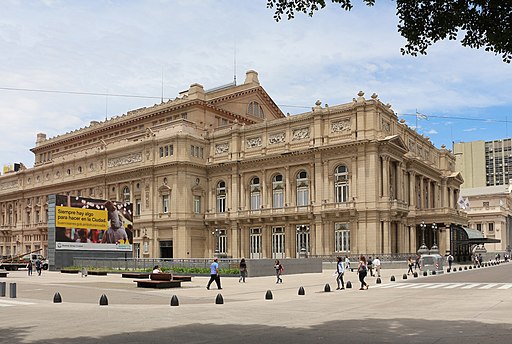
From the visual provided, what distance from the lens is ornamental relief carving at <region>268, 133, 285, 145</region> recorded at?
232 feet

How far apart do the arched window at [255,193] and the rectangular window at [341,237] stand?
11407mm

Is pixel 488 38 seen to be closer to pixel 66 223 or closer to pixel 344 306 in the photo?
pixel 344 306

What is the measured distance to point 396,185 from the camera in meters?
68.6

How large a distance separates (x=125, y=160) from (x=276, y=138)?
22.4m

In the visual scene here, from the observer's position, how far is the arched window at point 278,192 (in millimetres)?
70562

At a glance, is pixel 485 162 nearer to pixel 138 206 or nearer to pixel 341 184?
pixel 341 184

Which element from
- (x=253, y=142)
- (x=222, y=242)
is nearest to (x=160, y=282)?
(x=253, y=142)

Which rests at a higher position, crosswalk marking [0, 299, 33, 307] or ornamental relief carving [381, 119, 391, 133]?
ornamental relief carving [381, 119, 391, 133]

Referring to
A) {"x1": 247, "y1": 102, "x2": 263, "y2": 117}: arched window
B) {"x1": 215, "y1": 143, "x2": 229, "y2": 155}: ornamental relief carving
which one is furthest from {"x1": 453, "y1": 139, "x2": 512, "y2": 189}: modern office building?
{"x1": 215, "y1": 143, "x2": 229, "y2": 155}: ornamental relief carving

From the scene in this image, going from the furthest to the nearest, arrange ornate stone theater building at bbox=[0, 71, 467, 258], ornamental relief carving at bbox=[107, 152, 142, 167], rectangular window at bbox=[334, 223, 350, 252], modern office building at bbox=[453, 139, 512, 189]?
1. modern office building at bbox=[453, 139, 512, 189]
2. ornamental relief carving at bbox=[107, 152, 142, 167]
3. rectangular window at bbox=[334, 223, 350, 252]
4. ornate stone theater building at bbox=[0, 71, 467, 258]

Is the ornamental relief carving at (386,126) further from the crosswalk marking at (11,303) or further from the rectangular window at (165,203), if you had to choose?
the crosswalk marking at (11,303)

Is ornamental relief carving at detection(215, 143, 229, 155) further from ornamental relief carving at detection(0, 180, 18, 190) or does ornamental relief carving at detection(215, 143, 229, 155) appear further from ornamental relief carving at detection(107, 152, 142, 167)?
ornamental relief carving at detection(0, 180, 18, 190)

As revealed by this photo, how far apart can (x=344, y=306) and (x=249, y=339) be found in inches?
348

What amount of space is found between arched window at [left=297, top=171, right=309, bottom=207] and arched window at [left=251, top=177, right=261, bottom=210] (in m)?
5.77
